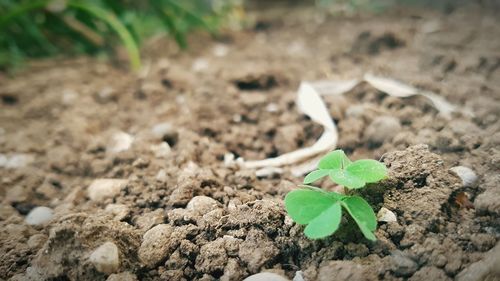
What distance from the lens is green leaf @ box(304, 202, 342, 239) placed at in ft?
3.06

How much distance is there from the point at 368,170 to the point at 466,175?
1.09 feet

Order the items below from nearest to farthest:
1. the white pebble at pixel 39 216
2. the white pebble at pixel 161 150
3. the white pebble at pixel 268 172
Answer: the white pebble at pixel 39 216 < the white pebble at pixel 268 172 < the white pebble at pixel 161 150

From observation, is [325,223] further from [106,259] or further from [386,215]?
[106,259]

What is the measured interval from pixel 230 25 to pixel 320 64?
1.07m

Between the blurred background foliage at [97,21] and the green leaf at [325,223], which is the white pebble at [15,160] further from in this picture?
the green leaf at [325,223]

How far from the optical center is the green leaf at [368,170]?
104cm

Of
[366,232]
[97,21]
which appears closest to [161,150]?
[366,232]

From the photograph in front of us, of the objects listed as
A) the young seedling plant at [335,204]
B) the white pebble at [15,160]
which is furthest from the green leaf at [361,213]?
the white pebble at [15,160]

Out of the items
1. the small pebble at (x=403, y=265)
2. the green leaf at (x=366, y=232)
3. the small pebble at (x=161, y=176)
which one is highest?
the green leaf at (x=366, y=232)

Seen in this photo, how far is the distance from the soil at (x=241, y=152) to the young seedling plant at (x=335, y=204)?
67mm

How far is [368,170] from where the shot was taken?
106cm

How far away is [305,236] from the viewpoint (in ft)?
3.41

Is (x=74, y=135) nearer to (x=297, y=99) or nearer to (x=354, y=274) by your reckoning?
(x=297, y=99)

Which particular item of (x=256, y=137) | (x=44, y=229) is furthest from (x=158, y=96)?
(x=44, y=229)
